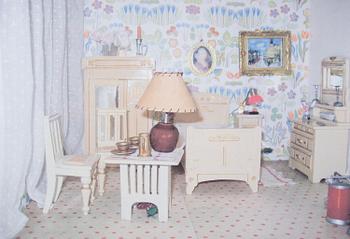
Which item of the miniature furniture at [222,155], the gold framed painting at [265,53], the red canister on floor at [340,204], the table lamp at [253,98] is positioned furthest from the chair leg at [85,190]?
the gold framed painting at [265,53]

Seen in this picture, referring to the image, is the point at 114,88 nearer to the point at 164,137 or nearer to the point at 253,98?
the point at 253,98

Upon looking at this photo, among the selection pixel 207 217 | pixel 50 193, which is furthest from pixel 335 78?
pixel 50 193

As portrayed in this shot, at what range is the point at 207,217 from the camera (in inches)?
144

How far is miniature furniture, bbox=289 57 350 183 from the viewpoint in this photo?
4.76m

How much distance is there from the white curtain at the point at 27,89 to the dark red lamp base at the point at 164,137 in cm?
110

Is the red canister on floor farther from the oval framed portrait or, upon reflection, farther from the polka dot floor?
the oval framed portrait

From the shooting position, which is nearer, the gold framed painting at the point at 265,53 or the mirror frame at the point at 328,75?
the mirror frame at the point at 328,75

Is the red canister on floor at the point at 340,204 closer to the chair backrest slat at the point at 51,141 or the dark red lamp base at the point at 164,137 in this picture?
the dark red lamp base at the point at 164,137

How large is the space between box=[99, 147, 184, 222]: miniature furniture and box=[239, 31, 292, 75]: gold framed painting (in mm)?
2662

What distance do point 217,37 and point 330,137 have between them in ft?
6.80

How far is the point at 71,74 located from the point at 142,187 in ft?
7.18

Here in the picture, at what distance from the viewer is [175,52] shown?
573cm

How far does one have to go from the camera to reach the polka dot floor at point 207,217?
3291 millimetres

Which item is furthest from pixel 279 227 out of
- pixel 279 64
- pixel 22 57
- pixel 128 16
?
pixel 128 16
